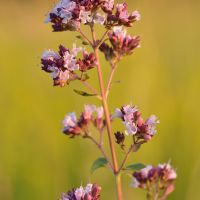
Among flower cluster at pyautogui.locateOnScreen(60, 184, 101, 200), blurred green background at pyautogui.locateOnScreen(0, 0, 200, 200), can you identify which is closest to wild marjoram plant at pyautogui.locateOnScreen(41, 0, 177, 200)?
flower cluster at pyautogui.locateOnScreen(60, 184, 101, 200)

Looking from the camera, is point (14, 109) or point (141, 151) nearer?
point (141, 151)

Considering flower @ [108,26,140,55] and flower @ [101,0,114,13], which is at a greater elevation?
flower @ [101,0,114,13]


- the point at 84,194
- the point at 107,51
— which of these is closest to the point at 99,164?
the point at 84,194

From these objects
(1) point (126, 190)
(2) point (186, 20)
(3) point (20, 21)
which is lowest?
(1) point (126, 190)

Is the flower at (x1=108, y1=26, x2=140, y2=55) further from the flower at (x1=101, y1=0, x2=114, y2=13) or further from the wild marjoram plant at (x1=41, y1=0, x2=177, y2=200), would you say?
the flower at (x1=101, y1=0, x2=114, y2=13)

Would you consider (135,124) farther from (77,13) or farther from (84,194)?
(77,13)

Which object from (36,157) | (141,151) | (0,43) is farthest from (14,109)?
(0,43)

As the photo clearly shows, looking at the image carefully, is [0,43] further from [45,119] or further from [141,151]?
[141,151]
